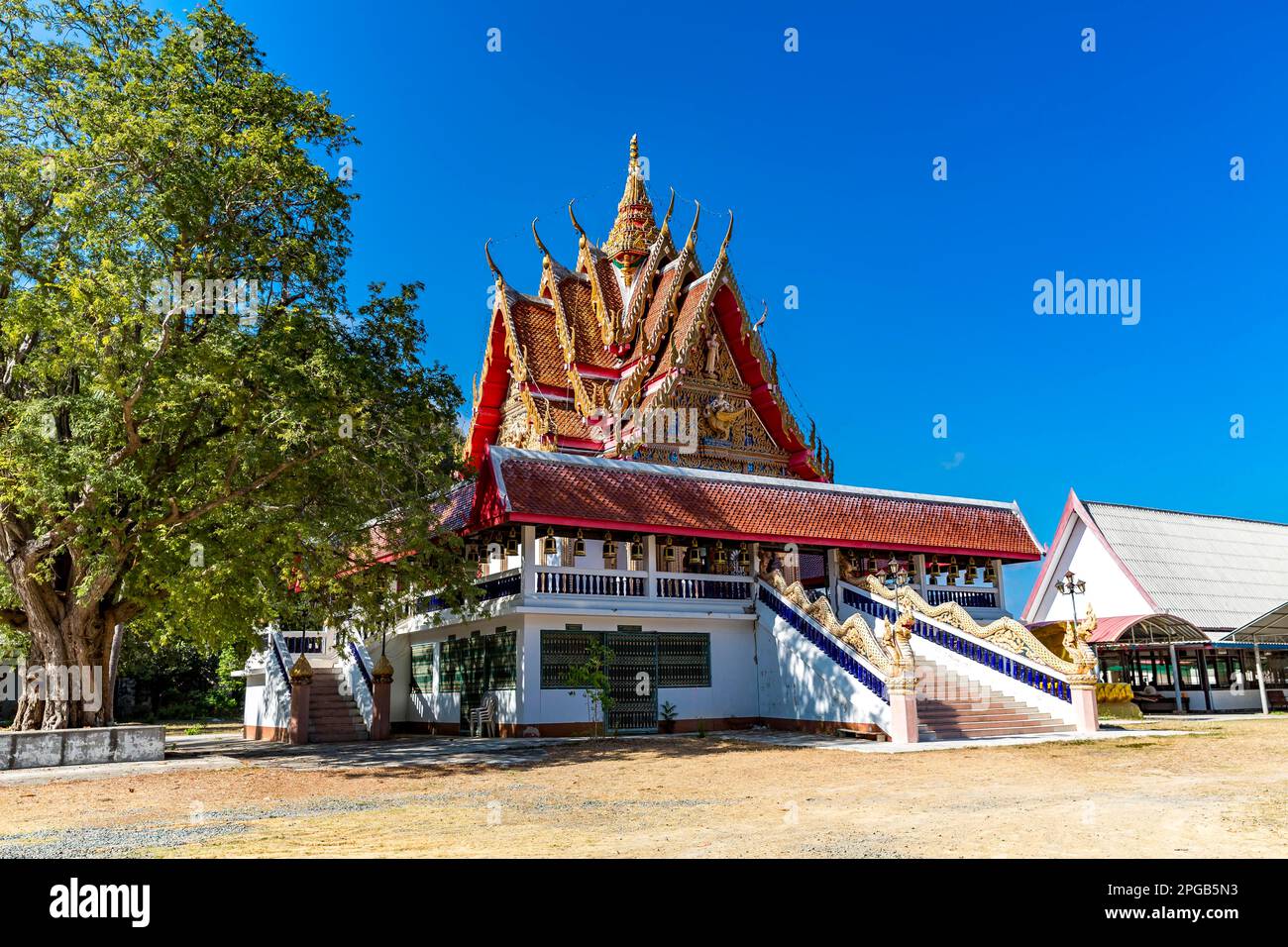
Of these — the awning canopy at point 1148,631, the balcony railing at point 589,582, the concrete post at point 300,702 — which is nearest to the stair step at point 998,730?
the balcony railing at point 589,582

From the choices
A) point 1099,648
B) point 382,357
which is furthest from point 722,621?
point 1099,648

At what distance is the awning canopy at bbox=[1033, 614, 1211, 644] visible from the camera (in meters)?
25.9

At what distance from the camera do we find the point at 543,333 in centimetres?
2995

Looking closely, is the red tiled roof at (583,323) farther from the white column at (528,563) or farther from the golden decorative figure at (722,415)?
the white column at (528,563)

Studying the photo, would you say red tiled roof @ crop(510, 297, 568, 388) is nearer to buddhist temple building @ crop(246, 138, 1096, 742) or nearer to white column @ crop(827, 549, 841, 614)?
buddhist temple building @ crop(246, 138, 1096, 742)

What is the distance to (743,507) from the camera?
846 inches

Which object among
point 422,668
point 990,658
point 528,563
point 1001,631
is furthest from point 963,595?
point 422,668

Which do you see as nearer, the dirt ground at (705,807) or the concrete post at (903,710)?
the dirt ground at (705,807)

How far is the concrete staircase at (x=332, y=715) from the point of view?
1998 cm

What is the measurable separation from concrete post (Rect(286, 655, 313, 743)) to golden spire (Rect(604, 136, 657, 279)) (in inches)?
682

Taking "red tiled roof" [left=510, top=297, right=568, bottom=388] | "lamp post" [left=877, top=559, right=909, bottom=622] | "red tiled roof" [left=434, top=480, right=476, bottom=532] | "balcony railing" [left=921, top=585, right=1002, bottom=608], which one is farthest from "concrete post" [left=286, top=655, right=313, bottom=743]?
"balcony railing" [left=921, top=585, right=1002, bottom=608]

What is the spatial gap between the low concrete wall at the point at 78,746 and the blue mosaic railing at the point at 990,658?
13.5 metres

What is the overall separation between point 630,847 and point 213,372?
1083 centimetres
